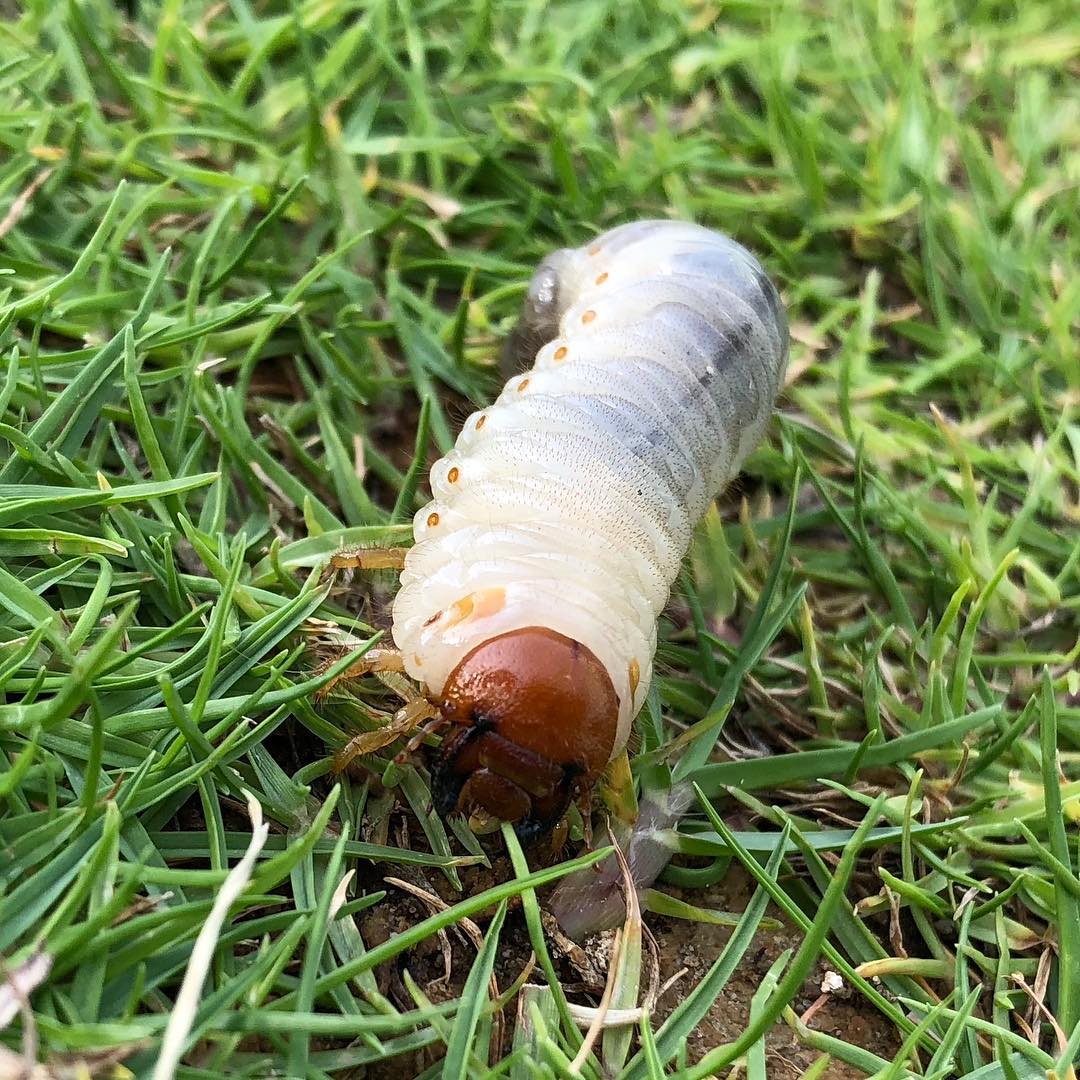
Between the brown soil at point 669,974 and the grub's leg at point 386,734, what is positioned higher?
the grub's leg at point 386,734

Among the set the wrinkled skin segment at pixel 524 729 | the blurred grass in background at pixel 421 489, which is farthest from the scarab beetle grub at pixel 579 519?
the blurred grass in background at pixel 421 489

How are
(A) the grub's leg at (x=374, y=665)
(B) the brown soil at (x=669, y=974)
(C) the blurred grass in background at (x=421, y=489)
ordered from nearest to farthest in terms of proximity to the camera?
1. (C) the blurred grass in background at (x=421, y=489)
2. (B) the brown soil at (x=669, y=974)
3. (A) the grub's leg at (x=374, y=665)

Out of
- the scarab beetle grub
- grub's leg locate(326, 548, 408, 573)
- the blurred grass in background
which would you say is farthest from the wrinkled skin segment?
grub's leg locate(326, 548, 408, 573)

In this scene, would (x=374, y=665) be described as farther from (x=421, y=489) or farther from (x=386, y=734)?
(x=421, y=489)

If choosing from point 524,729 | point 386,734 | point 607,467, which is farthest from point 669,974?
point 607,467

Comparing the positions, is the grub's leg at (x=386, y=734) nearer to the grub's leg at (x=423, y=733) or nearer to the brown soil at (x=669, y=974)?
the grub's leg at (x=423, y=733)

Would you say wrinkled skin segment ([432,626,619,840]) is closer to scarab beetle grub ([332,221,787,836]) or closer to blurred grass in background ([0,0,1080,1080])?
scarab beetle grub ([332,221,787,836])

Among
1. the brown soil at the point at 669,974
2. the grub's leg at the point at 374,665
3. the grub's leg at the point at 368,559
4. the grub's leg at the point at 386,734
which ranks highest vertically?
the grub's leg at the point at 368,559
